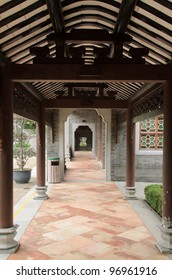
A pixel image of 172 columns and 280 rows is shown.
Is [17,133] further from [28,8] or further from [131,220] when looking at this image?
[28,8]

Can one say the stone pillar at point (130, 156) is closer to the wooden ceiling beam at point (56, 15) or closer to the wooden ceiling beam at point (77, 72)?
the wooden ceiling beam at point (77, 72)

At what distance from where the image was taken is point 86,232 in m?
5.87

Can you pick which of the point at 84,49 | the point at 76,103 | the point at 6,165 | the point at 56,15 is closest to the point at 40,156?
the point at 76,103

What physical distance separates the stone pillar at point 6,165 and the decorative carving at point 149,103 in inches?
109

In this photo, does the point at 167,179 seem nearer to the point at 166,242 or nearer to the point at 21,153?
the point at 166,242

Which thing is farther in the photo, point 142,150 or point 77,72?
point 142,150

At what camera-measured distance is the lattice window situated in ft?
39.7

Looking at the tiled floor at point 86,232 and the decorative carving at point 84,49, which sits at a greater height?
the decorative carving at point 84,49

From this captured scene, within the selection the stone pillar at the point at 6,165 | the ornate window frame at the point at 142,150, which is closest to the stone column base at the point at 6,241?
the stone pillar at the point at 6,165

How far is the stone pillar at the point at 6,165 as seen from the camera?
4.64 m

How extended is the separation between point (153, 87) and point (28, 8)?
318 centimetres

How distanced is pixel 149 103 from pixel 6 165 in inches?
137

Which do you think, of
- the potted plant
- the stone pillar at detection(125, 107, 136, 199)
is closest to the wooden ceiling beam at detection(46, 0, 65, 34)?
the stone pillar at detection(125, 107, 136, 199)

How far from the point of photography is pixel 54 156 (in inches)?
504
